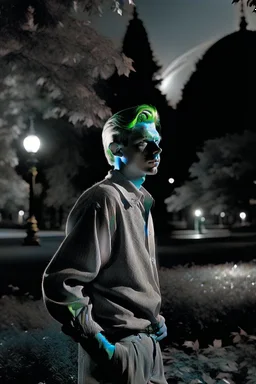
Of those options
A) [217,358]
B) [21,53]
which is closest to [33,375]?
[217,358]

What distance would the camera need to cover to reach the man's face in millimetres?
2631

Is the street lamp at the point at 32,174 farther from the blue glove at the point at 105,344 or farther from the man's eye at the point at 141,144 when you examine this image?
the blue glove at the point at 105,344

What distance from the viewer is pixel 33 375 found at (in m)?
4.90

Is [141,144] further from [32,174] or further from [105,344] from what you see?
[32,174]

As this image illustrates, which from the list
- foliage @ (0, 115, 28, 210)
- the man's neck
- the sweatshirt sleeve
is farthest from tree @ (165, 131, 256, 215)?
the sweatshirt sleeve

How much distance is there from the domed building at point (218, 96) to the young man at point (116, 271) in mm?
48907

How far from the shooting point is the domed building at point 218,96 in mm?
56581

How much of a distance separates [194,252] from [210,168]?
17863 millimetres

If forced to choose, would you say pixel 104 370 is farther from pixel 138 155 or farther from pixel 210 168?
pixel 210 168

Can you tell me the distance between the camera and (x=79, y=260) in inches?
93.5

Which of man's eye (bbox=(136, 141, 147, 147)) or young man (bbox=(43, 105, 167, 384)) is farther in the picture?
man's eye (bbox=(136, 141, 147, 147))

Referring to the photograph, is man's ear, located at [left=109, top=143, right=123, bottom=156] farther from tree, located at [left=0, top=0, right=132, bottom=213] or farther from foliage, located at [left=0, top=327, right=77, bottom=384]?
tree, located at [left=0, top=0, right=132, bottom=213]

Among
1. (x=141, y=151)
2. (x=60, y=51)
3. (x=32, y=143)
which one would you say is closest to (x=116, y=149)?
(x=141, y=151)

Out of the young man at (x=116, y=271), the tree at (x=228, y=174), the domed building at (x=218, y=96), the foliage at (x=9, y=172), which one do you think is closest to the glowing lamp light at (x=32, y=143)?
the foliage at (x=9, y=172)
